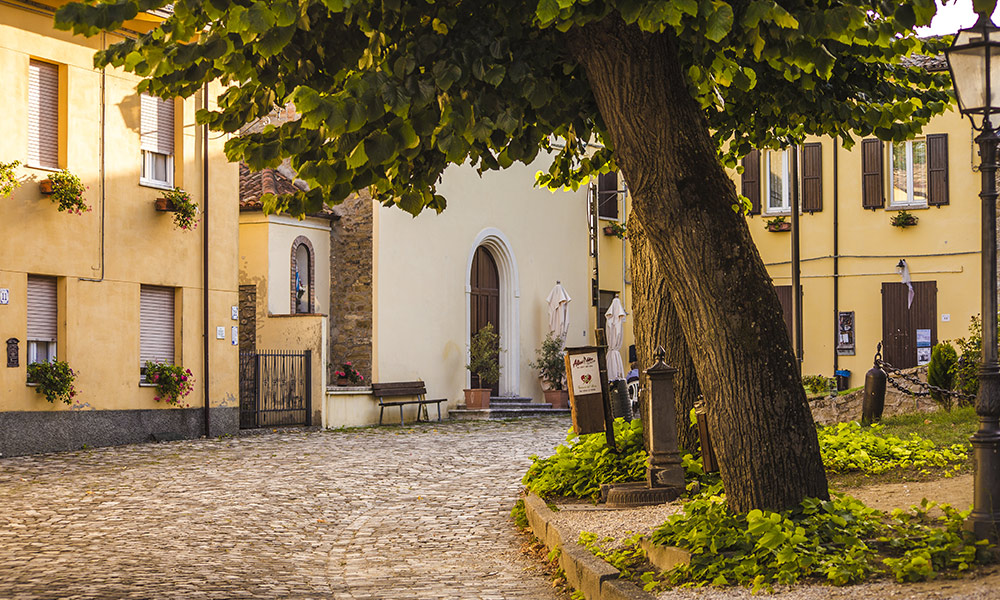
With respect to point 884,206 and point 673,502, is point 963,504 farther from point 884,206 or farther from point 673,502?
point 884,206

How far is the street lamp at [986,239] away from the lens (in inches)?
239

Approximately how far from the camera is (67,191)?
16.5 metres

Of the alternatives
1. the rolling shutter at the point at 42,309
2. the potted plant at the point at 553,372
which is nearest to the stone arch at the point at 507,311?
the potted plant at the point at 553,372

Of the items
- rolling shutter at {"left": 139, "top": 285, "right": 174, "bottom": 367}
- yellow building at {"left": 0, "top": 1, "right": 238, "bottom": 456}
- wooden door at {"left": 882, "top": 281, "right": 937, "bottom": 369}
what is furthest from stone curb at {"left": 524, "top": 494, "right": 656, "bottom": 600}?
wooden door at {"left": 882, "top": 281, "right": 937, "bottom": 369}

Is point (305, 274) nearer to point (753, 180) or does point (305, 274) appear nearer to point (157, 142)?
point (157, 142)

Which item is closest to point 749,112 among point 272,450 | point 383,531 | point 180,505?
point 383,531

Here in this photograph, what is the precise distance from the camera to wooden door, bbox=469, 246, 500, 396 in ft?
87.5

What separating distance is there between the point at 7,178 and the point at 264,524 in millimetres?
8473

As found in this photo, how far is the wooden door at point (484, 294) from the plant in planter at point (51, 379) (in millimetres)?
11357

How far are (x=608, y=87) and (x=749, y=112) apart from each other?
2.78 metres

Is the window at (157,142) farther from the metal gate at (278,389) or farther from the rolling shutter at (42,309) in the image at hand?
the metal gate at (278,389)

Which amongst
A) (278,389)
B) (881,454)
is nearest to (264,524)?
(881,454)

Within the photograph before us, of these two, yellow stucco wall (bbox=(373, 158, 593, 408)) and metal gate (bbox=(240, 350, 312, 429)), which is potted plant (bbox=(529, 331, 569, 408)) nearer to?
yellow stucco wall (bbox=(373, 158, 593, 408))

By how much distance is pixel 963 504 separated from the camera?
24.1 ft
